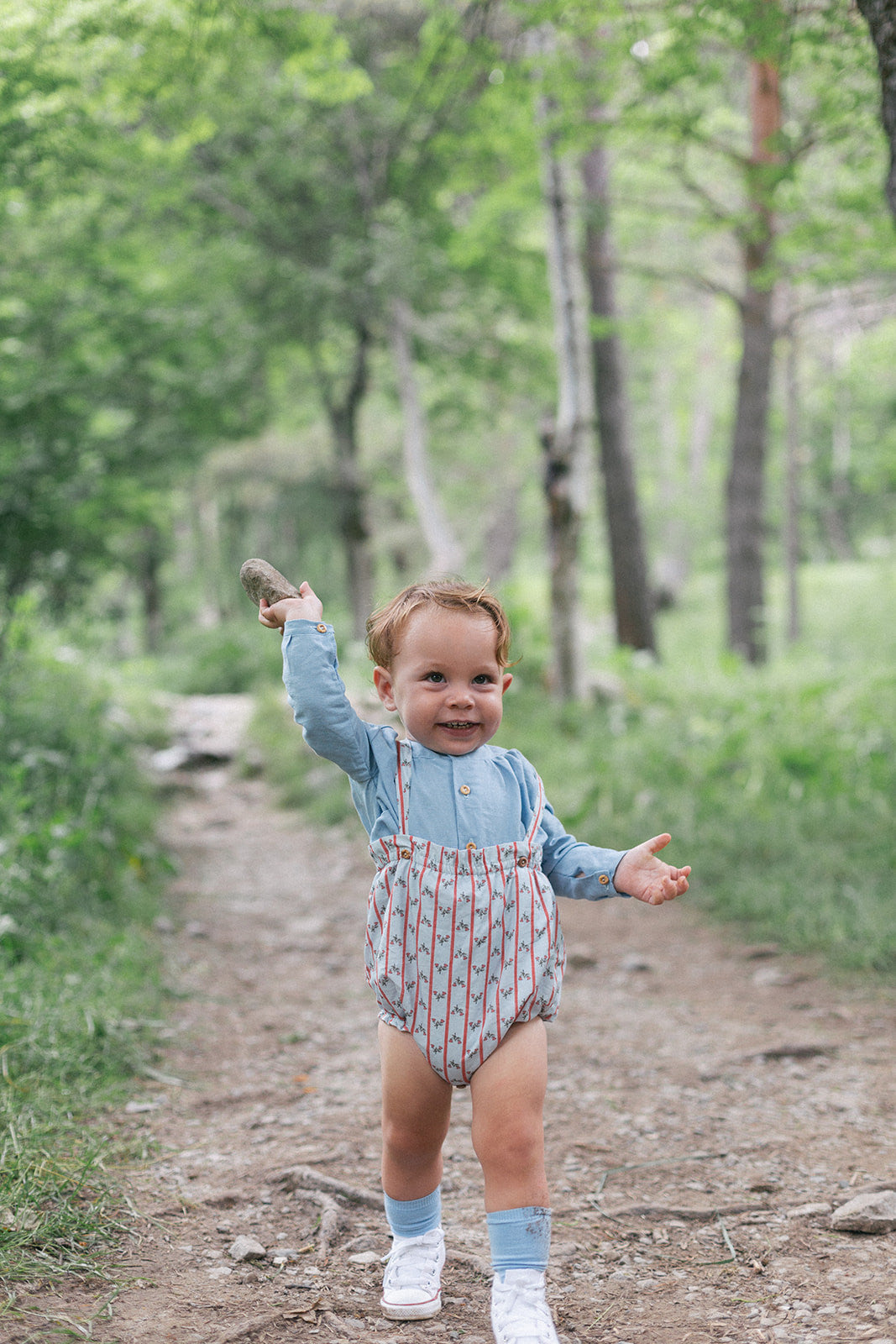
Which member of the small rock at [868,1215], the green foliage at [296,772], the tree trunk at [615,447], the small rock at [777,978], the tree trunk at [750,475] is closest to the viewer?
the small rock at [868,1215]

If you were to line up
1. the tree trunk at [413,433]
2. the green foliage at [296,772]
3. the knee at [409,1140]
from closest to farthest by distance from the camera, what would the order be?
the knee at [409,1140], the green foliage at [296,772], the tree trunk at [413,433]

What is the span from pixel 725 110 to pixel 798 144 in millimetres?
5285

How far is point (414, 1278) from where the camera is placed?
86.6 inches

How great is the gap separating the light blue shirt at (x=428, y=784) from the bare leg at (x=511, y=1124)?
1.24ft

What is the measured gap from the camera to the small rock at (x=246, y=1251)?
2.37 meters

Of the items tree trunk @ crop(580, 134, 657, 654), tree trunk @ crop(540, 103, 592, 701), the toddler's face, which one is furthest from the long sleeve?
tree trunk @ crop(580, 134, 657, 654)

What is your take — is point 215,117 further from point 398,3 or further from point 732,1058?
point 732,1058

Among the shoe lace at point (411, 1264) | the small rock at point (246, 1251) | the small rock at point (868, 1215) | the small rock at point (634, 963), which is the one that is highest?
the shoe lace at point (411, 1264)

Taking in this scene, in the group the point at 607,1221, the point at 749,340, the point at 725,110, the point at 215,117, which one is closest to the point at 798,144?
the point at 749,340

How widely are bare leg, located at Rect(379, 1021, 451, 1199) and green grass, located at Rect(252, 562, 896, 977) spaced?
5.06 ft

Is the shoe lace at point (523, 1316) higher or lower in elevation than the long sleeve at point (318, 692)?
lower

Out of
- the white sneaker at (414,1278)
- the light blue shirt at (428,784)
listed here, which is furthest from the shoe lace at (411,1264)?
the light blue shirt at (428,784)

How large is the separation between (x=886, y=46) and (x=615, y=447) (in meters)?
7.62

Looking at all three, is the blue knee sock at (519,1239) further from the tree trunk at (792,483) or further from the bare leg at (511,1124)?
the tree trunk at (792,483)
